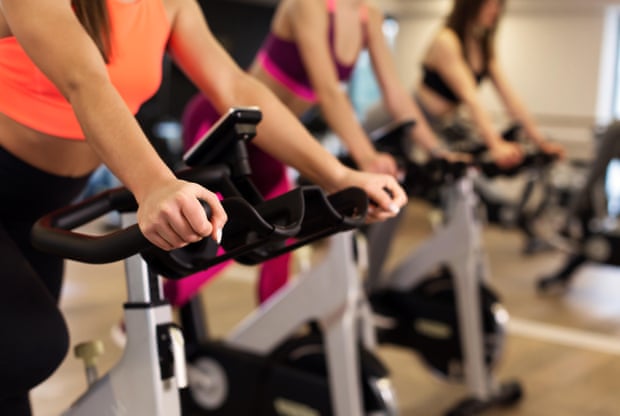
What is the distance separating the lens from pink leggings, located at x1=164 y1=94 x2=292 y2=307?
2.24m

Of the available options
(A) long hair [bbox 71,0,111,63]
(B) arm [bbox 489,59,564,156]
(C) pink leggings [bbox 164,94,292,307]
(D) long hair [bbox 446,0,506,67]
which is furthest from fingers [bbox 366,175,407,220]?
(B) arm [bbox 489,59,564,156]


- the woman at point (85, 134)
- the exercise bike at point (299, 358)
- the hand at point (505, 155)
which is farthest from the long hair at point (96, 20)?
the hand at point (505, 155)

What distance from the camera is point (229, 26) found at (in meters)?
9.30

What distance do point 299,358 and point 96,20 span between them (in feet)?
4.01

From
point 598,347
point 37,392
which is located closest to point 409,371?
point 598,347

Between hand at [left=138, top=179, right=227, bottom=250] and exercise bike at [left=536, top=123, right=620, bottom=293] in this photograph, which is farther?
exercise bike at [left=536, top=123, right=620, bottom=293]

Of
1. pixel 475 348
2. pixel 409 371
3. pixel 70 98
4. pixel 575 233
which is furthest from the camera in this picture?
pixel 575 233

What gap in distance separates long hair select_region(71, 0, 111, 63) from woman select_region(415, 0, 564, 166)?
1.95 m

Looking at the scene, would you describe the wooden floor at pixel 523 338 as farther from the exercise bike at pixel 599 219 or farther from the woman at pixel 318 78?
the woman at pixel 318 78

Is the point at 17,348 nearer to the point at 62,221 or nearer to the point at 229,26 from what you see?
the point at 62,221

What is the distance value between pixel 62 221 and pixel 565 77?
8765 millimetres

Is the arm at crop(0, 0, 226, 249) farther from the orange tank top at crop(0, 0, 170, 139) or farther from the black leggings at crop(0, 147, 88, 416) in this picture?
the black leggings at crop(0, 147, 88, 416)

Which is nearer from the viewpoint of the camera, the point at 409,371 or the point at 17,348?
the point at 17,348

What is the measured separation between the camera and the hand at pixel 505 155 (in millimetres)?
2805
